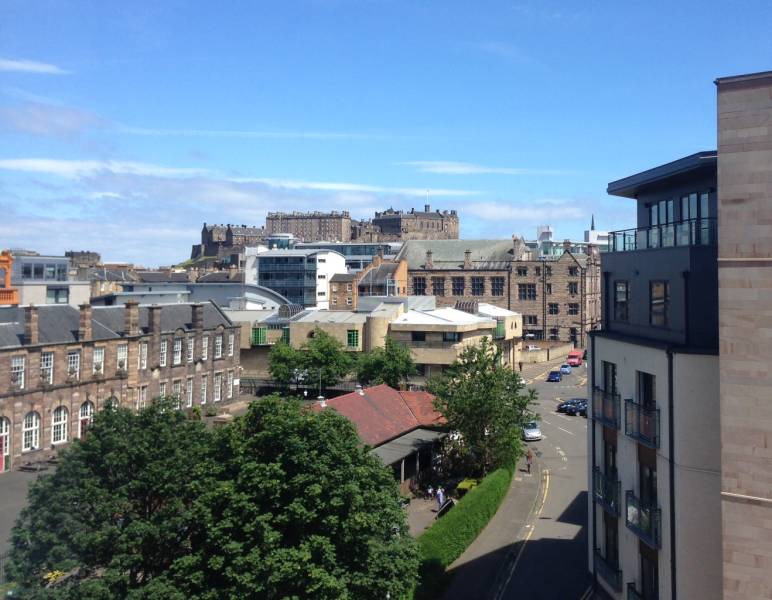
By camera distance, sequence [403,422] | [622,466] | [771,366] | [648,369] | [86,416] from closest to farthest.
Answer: [771,366] → [648,369] → [622,466] → [403,422] → [86,416]

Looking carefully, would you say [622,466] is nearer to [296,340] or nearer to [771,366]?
[771,366]

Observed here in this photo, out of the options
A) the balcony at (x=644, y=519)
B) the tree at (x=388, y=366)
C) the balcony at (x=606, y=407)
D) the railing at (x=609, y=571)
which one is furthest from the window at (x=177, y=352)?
the balcony at (x=644, y=519)

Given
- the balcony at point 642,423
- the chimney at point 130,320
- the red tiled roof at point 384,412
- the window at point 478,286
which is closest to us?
the balcony at point 642,423

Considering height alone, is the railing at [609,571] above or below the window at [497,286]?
below

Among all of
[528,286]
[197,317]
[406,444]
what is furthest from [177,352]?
[528,286]

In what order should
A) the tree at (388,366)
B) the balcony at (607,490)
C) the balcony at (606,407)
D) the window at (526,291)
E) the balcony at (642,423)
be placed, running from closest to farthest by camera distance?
the balcony at (642,423), the balcony at (607,490), the balcony at (606,407), the tree at (388,366), the window at (526,291)

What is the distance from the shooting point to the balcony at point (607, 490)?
21.4 meters

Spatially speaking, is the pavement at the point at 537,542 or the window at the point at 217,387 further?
the window at the point at 217,387

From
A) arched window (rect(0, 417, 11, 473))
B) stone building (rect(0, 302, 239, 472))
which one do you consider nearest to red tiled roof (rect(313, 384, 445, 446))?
stone building (rect(0, 302, 239, 472))

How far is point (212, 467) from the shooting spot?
2136 centimetres

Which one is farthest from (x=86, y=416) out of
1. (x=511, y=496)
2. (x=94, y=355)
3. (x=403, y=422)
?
(x=511, y=496)

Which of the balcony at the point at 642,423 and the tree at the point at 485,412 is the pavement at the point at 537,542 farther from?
the balcony at the point at 642,423

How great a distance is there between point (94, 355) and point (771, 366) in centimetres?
4165

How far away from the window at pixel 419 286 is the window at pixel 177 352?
50209 mm
